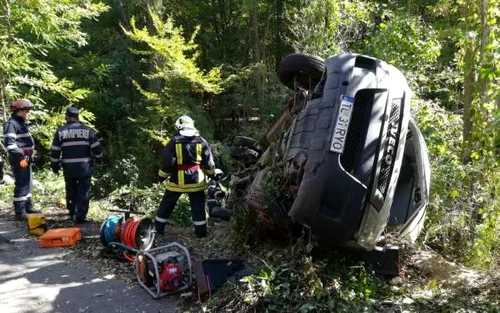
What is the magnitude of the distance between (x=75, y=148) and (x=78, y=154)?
0.32 ft

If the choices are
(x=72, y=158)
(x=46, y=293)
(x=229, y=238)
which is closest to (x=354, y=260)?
(x=229, y=238)

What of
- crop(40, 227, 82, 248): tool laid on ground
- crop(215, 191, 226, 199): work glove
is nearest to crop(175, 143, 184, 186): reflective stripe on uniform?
crop(215, 191, 226, 199): work glove

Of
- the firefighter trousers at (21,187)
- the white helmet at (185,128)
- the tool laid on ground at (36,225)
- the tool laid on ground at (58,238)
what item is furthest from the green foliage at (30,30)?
the white helmet at (185,128)

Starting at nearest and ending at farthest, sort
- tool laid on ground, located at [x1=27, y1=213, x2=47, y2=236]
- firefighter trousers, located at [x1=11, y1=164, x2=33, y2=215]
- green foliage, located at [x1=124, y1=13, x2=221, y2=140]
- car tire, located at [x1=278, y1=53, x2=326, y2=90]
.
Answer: car tire, located at [x1=278, y1=53, x2=326, y2=90] < tool laid on ground, located at [x1=27, y1=213, x2=47, y2=236] < firefighter trousers, located at [x1=11, y1=164, x2=33, y2=215] < green foliage, located at [x1=124, y1=13, x2=221, y2=140]

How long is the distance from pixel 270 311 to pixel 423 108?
5594 millimetres

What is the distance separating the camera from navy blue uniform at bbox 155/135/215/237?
5.80 meters

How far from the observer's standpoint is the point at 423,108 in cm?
770

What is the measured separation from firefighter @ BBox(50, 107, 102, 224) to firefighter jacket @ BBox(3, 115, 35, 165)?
1.80ft

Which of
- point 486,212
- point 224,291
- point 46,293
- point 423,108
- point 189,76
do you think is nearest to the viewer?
point 224,291

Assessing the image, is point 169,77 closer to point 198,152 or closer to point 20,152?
point 20,152

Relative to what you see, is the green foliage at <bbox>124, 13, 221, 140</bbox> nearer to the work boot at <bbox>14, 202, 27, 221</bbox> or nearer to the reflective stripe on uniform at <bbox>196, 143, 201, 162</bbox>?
the work boot at <bbox>14, 202, 27, 221</bbox>

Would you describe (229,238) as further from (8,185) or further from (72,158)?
(8,185)

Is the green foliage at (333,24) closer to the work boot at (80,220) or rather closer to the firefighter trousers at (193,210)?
the firefighter trousers at (193,210)

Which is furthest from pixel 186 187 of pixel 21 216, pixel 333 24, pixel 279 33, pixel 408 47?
pixel 279 33
